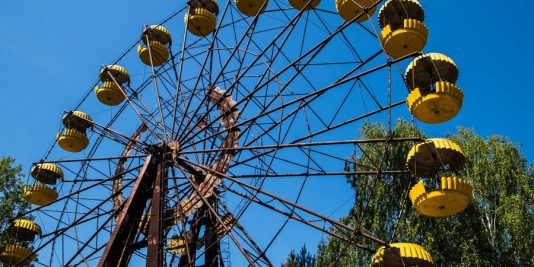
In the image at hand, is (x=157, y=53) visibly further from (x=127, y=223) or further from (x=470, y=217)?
(x=470, y=217)

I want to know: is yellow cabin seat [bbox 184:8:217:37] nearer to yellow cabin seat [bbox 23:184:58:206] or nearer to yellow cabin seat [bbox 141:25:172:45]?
yellow cabin seat [bbox 141:25:172:45]

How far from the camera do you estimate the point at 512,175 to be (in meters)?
22.4

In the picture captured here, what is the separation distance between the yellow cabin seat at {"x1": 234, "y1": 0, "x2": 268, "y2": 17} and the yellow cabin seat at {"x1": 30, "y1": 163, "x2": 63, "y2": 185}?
6823 millimetres

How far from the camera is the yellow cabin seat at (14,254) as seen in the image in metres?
14.9

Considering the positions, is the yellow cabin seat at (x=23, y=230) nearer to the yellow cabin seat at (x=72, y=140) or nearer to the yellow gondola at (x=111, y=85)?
the yellow cabin seat at (x=72, y=140)

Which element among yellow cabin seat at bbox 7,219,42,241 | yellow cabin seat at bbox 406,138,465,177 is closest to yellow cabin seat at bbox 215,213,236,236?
yellow cabin seat at bbox 406,138,465,177

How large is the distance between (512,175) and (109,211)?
15.5 m

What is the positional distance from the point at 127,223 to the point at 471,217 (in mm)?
14311

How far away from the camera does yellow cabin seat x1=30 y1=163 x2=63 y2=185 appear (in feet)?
53.2

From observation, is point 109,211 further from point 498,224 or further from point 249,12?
point 498,224

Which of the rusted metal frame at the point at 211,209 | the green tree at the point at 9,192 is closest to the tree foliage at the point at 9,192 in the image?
the green tree at the point at 9,192

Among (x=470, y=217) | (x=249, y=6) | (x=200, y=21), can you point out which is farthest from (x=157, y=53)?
(x=470, y=217)

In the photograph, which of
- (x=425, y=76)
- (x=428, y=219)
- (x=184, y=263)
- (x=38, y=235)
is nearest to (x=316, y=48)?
(x=425, y=76)

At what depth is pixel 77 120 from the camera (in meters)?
16.5
